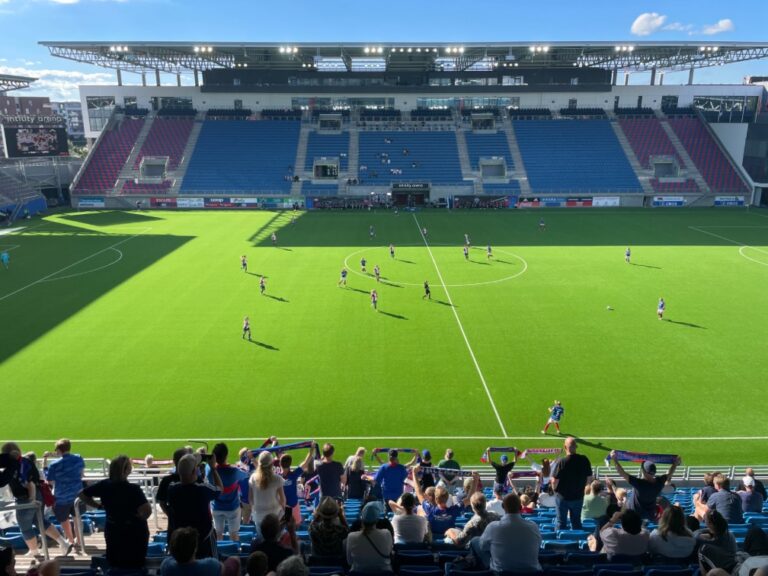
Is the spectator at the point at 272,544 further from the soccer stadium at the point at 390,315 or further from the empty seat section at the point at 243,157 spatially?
the empty seat section at the point at 243,157

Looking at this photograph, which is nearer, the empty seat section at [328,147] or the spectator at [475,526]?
the spectator at [475,526]

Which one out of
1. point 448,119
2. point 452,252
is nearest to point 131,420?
point 452,252

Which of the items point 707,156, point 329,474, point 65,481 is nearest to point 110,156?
point 65,481

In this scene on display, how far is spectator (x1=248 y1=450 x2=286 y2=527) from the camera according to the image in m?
8.05

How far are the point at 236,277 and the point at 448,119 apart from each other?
56531mm

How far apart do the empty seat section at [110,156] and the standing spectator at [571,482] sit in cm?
7332

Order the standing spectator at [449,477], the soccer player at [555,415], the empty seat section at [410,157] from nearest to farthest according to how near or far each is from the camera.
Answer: the standing spectator at [449,477]
the soccer player at [555,415]
the empty seat section at [410,157]

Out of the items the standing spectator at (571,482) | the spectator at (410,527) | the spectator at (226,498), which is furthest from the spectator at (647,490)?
the spectator at (226,498)

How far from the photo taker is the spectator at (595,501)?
9.70 meters

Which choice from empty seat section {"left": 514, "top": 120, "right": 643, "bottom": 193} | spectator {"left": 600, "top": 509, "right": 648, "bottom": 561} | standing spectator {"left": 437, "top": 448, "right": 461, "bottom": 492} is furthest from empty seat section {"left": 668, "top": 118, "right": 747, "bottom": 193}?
spectator {"left": 600, "top": 509, "right": 648, "bottom": 561}

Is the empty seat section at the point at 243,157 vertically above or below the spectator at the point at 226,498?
above

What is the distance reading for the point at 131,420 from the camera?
18.8 metres

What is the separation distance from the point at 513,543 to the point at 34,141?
75.5m

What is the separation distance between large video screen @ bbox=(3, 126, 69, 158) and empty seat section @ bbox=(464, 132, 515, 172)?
5157cm
